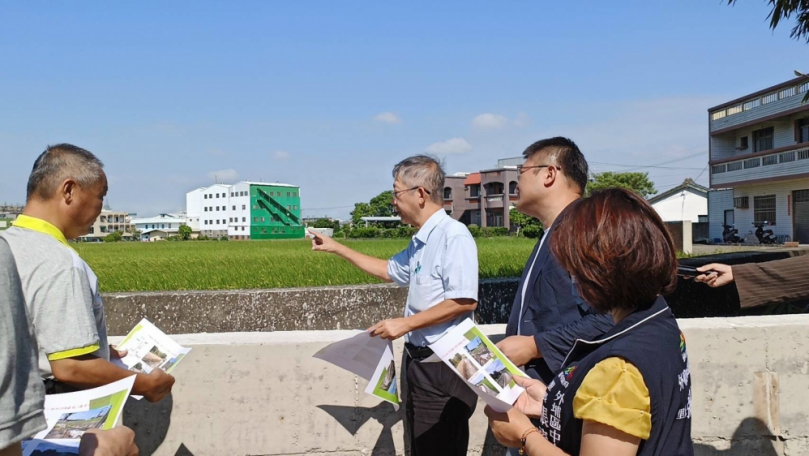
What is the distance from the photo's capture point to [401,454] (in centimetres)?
354

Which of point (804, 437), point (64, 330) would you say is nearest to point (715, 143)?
point (804, 437)

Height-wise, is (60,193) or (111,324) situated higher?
(60,193)

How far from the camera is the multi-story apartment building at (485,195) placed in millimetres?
76125

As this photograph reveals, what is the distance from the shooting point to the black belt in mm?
3174

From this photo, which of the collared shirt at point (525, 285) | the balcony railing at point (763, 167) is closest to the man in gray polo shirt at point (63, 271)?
the collared shirt at point (525, 285)

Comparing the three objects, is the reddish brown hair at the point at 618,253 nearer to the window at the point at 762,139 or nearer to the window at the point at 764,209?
the window at the point at 764,209

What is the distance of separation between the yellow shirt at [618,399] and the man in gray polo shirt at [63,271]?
5.41 ft

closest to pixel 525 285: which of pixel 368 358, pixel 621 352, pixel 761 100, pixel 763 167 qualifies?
pixel 368 358

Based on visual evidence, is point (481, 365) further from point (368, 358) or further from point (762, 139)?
point (762, 139)

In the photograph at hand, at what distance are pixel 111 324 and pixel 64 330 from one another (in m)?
4.85

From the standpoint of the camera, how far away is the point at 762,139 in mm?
40875

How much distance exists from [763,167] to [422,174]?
4184cm

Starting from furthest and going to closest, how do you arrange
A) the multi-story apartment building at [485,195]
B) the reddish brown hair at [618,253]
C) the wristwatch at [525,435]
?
the multi-story apartment building at [485,195] < the wristwatch at [525,435] < the reddish brown hair at [618,253]

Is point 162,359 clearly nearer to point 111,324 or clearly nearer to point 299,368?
point 299,368
